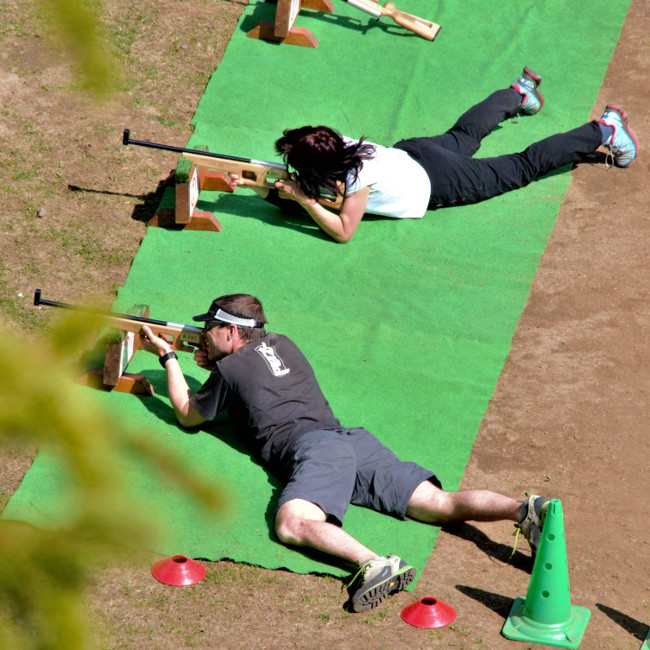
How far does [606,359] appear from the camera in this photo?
14.7 feet

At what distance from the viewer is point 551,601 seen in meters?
2.96

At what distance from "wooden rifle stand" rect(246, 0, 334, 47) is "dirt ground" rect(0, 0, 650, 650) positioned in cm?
30

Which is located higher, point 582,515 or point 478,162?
point 478,162

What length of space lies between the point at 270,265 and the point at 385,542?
78.7 inches

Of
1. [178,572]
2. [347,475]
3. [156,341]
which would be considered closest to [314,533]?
[347,475]

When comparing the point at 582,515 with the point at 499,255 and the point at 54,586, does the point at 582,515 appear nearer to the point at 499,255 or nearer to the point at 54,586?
the point at 499,255

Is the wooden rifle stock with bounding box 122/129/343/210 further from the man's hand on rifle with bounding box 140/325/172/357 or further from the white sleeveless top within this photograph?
the man's hand on rifle with bounding box 140/325/172/357

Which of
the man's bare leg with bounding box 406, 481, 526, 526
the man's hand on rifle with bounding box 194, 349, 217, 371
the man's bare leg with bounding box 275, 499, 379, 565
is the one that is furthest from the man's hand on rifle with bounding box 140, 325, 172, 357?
the man's bare leg with bounding box 406, 481, 526, 526

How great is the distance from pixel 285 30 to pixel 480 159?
6.28ft

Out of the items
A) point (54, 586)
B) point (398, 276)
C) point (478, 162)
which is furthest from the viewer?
point (478, 162)

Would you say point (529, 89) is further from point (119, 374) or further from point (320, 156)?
point (119, 374)

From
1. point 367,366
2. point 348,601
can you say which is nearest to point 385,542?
point 348,601

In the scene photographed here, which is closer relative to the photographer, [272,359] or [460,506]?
[460,506]

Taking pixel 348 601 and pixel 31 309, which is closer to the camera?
pixel 348 601
